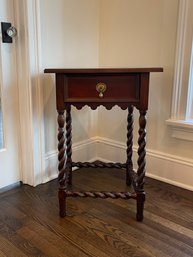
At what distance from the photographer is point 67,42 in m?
1.84

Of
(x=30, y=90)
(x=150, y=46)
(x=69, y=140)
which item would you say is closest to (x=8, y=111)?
(x=30, y=90)

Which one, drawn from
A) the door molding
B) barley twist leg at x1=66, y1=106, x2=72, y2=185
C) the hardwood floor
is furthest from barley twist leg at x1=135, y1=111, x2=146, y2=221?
the door molding

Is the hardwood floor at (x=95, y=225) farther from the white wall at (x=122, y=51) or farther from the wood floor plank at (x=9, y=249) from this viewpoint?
the white wall at (x=122, y=51)

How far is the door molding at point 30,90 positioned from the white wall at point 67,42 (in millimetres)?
68

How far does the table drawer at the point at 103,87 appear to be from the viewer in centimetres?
134

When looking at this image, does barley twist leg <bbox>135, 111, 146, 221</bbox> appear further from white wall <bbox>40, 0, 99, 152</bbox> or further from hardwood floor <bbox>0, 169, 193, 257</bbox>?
white wall <bbox>40, 0, 99, 152</bbox>

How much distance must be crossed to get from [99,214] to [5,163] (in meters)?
0.69

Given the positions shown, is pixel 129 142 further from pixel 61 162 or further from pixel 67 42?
pixel 67 42

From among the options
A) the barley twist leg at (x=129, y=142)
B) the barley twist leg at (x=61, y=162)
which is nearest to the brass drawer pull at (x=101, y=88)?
the barley twist leg at (x=61, y=162)

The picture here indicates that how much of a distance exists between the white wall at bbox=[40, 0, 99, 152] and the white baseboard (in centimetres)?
11

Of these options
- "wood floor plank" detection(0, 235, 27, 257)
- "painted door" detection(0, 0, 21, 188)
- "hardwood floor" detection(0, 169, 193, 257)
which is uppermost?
"painted door" detection(0, 0, 21, 188)

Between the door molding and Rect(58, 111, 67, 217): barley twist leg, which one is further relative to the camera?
the door molding

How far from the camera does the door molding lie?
1.57 m

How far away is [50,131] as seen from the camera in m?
1.85
